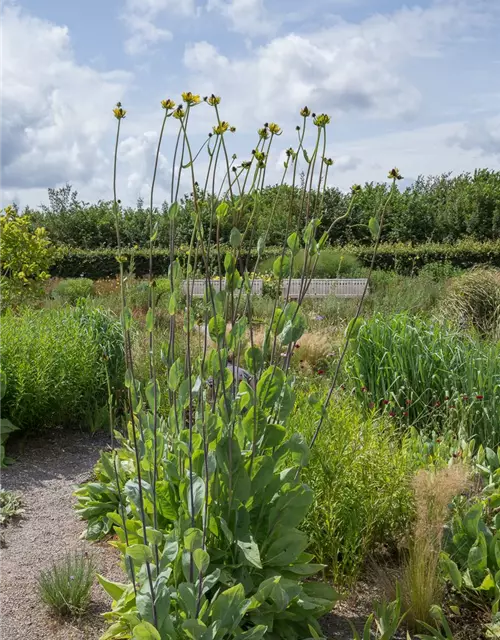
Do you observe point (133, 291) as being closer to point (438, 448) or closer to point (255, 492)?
point (438, 448)

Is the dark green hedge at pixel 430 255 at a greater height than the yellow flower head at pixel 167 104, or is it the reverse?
the yellow flower head at pixel 167 104

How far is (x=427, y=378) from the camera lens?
5031 mm

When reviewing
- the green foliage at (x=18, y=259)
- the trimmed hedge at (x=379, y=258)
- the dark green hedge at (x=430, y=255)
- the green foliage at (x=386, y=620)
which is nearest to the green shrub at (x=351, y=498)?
the green foliage at (x=386, y=620)

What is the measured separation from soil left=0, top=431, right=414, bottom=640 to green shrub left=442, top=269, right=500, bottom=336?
→ 4826 mm

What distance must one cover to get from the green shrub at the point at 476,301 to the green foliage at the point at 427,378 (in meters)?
2.99

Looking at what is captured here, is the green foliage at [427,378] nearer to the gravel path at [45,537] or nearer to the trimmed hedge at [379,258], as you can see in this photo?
the gravel path at [45,537]

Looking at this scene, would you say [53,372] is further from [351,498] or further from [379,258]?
[379,258]

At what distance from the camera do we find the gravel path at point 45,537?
288cm

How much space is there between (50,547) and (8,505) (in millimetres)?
606

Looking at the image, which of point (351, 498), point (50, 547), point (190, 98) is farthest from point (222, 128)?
point (50, 547)

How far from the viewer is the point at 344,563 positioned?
9.80 feet

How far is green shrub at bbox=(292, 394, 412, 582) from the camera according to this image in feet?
9.95

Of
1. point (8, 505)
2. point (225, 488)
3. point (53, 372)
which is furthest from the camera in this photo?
point (53, 372)

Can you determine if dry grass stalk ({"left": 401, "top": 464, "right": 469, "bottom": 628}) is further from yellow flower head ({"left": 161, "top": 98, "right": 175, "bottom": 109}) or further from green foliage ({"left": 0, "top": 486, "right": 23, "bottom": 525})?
green foliage ({"left": 0, "top": 486, "right": 23, "bottom": 525})
